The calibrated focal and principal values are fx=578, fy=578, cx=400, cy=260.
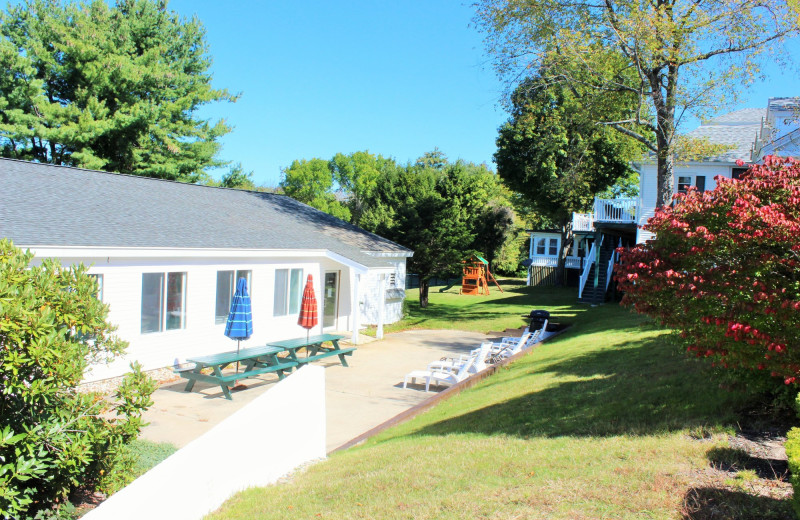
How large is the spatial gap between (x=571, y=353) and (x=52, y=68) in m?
25.2

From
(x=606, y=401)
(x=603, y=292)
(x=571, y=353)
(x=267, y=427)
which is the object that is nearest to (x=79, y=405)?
(x=267, y=427)

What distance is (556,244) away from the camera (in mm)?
45625

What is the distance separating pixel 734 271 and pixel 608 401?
3.34 m

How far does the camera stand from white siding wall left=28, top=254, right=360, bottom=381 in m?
12.3

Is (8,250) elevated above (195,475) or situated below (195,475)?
above

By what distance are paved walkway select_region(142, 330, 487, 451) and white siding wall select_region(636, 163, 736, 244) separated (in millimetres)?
13637

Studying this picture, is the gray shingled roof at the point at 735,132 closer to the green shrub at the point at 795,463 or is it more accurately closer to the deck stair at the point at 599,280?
the deck stair at the point at 599,280

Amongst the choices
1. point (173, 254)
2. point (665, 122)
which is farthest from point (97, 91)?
point (665, 122)

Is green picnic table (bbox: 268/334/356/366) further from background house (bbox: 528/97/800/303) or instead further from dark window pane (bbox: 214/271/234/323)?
background house (bbox: 528/97/800/303)

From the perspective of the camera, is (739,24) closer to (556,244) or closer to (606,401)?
(606,401)

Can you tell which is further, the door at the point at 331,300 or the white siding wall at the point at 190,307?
the door at the point at 331,300

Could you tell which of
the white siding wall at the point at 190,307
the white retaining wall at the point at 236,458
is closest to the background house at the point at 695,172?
the white siding wall at the point at 190,307

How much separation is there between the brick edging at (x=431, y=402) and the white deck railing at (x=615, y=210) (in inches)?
600

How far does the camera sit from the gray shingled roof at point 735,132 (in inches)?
958
